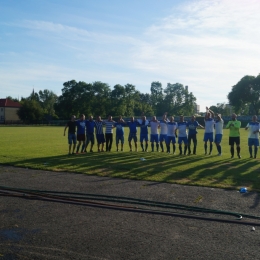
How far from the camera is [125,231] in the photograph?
6.09 meters

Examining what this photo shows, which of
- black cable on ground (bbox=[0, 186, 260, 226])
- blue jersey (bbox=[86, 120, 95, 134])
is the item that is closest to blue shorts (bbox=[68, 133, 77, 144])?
blue jersey (bbox=[86, 120, 95, 134])

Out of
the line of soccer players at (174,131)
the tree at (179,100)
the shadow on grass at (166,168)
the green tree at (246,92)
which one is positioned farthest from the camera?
the tree at (179,100)

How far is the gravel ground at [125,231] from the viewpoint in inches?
203

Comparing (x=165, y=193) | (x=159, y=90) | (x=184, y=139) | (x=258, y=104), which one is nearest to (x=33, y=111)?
(x=159, y=90)

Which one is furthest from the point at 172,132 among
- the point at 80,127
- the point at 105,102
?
the point at 105,102

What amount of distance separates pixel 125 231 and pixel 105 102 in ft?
309

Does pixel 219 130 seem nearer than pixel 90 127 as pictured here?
Yes

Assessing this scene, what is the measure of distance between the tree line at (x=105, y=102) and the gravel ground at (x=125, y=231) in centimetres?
8793

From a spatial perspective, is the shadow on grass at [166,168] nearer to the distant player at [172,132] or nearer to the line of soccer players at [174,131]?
the line of soccer players at [174,131]

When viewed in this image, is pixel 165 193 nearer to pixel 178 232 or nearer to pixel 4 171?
pixel 178 232

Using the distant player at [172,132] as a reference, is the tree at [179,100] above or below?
above

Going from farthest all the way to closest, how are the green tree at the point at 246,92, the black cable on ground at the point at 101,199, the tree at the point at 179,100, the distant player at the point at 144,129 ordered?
the tree at the point at 179,100, the green tree at the point at 246,92, the distant player at the point at 144,129, the black cable on ground at the point at 101,199

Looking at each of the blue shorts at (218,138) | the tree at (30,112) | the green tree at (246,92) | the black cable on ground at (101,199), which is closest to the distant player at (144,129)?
the blue shorts at (218,138)

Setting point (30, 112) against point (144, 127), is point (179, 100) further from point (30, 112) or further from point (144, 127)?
point (144, 127)
